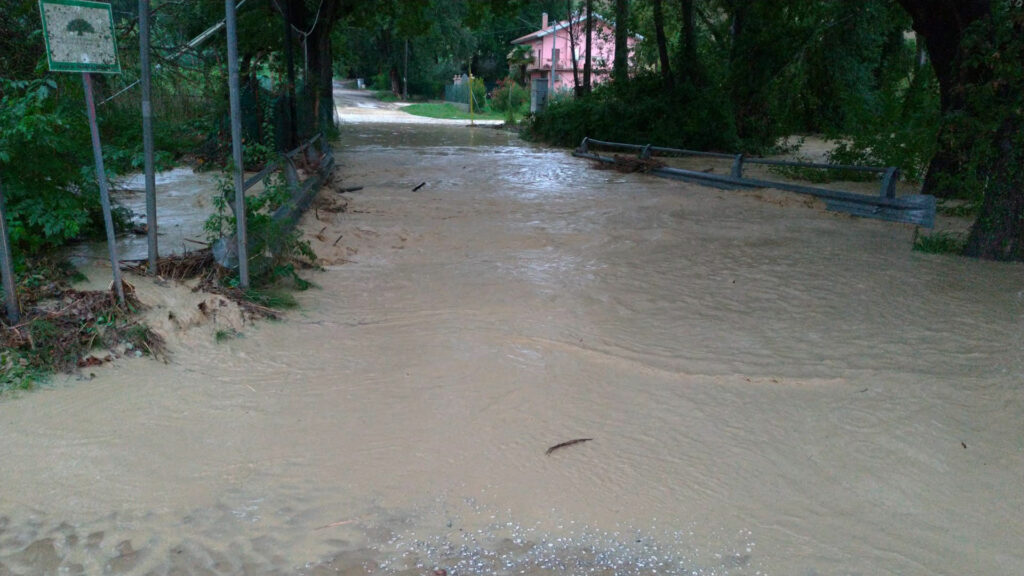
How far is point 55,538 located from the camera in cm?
377

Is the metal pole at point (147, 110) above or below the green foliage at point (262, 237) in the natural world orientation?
above

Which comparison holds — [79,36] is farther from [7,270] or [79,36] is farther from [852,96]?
[852,96]

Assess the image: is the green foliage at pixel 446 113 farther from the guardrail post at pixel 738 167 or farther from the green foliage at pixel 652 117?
the guardrail post at pixel 738 167

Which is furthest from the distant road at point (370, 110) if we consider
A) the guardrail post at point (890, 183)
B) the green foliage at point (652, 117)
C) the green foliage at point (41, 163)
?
the green foliage at point (41, 163)

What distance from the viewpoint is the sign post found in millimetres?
5246

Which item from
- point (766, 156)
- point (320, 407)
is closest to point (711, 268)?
point (320, 407)

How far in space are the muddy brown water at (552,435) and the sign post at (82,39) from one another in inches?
81.5

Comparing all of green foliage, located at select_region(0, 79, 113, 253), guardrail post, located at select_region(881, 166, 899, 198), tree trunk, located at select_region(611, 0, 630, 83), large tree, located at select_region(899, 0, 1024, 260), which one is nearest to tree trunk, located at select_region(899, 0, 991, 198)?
guardrail post, located at select_region(881, 166, 899, 198)

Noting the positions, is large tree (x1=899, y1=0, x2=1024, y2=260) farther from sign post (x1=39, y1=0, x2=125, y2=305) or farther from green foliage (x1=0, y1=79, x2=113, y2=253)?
green foliage (x1=0, y1=79, x2=113, y2=253)

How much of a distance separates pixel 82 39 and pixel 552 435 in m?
4.17

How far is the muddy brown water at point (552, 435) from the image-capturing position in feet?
12.5

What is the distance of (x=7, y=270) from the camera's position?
5418 mm

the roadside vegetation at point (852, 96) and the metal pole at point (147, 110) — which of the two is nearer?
the metal pole at point (147, 110)

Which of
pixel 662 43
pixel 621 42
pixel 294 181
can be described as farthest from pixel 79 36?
pixel 621 42
